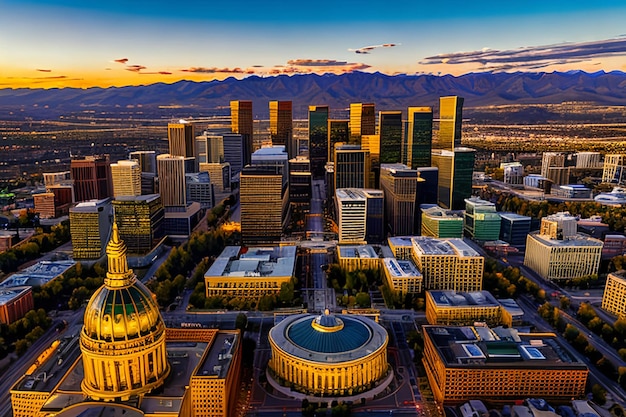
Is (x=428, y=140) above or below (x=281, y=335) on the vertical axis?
above

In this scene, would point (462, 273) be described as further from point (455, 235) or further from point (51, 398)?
point (51, 398)

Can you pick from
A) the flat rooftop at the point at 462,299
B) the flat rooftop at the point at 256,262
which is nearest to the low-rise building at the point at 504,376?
the flat rooftop at the point at 462,299

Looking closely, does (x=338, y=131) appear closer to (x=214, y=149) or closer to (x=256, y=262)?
(x=214, y=149)

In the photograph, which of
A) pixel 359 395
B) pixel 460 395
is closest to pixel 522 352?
pixel 460 395

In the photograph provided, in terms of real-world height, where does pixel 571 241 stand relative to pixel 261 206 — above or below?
below

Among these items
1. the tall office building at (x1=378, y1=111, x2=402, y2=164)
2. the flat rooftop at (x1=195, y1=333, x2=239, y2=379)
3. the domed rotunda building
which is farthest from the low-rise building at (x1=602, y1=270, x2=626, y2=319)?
the tall office building at (x1=378, y1=111, x2=402, y2=164)

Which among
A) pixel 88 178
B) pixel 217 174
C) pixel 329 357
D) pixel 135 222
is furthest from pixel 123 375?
pixel 217 174
